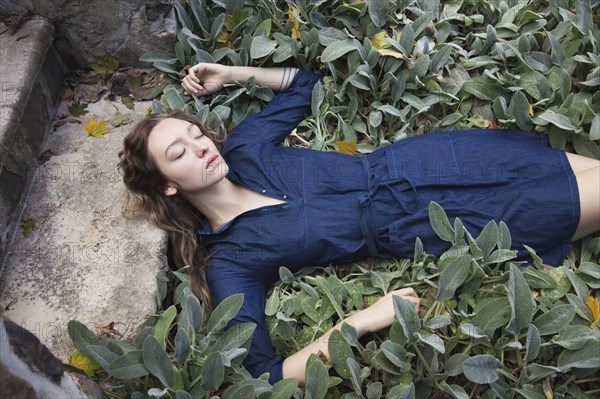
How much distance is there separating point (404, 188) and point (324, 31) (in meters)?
0.91

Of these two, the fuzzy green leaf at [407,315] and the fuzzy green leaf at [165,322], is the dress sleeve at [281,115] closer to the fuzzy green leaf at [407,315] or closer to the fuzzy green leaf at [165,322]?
the fuzzy green leaf at [165,322]

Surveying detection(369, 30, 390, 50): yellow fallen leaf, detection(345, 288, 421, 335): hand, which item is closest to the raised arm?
detection(369, 30, 390, 50): yellow fallen leaf

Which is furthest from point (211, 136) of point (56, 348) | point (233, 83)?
point (56, 348)

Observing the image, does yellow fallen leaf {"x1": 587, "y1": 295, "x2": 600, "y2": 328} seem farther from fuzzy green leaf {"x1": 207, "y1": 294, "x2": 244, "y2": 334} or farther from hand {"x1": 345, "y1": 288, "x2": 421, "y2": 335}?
fuzzy green leaf {"x1": 207, "y1": 294, "x2": 244, "y2": 334}

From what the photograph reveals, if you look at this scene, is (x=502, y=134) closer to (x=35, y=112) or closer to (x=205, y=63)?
(x=205, y=63)

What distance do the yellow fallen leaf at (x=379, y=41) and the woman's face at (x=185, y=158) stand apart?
3.19 ft

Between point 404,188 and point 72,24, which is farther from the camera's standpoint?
point 72,24

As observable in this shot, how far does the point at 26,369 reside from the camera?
1.26m

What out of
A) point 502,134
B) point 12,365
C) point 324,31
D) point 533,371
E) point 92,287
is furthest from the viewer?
point 324,31

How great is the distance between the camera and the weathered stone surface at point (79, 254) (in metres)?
1.97

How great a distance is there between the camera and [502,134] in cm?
227

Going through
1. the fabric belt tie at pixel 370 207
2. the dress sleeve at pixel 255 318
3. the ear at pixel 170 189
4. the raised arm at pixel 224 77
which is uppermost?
the raised arm at pixel 224 77

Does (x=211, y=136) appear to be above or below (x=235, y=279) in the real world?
above

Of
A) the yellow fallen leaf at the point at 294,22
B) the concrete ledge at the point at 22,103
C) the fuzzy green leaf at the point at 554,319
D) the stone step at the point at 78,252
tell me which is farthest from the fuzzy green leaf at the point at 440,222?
the concrete ledge at the point at 22,103
